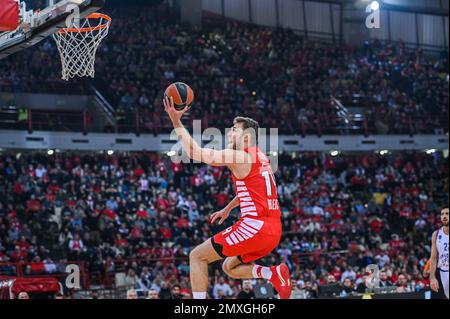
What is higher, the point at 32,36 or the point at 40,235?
the point at 32,36

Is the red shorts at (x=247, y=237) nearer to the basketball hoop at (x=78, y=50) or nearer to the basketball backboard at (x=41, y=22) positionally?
the basketball backboard at (x=41, y=22)

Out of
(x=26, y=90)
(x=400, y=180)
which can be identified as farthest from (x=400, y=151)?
(x=26, y=90)

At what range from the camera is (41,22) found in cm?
1088

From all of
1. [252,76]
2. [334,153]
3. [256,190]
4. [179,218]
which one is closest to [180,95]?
[256,190]

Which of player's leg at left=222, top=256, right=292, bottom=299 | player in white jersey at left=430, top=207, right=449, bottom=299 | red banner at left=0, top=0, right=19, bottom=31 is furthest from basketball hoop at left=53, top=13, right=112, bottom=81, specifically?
player in white jersey at left=430, top=207, right=449, bottom=299

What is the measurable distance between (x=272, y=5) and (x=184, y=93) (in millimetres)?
33859

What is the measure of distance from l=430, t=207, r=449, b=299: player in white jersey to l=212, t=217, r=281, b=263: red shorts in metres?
3.63

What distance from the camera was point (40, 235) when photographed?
24.0m

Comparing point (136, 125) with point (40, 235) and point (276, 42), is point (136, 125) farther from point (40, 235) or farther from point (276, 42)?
point (276, 42)

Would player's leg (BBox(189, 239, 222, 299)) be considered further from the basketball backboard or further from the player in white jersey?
the player in white jersey

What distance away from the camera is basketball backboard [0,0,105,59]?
1031 centimetres

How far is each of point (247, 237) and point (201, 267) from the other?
2.03 ft

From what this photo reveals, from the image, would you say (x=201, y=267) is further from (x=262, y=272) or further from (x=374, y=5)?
(x=374, y=5)

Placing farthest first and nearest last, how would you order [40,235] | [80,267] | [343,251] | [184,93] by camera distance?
[343,251]
[40,235]
[80,267]
[184,93]
